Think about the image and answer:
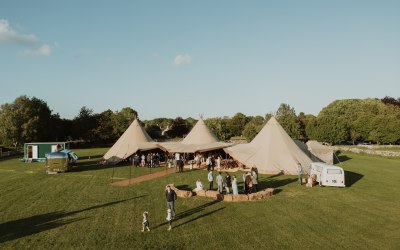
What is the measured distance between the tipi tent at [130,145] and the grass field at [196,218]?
1182 centimetres

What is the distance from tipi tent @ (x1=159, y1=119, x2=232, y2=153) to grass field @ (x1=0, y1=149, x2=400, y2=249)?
1062cm

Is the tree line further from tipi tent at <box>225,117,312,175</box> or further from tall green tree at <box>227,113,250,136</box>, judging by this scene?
tipi tent at <box>225,117,312,175</box>

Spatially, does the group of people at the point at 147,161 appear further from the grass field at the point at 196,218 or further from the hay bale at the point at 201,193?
the hay bale at the point at 201,193

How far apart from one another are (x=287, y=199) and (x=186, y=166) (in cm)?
1601

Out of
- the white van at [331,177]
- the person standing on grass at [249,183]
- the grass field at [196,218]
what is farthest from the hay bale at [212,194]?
the white van at [331,177]

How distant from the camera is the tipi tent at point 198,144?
3402 centimetres

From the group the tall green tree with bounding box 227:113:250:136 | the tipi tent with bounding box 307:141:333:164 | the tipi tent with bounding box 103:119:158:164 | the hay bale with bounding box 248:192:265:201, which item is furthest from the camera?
the tall green tree with bounding box 227:113:250:136

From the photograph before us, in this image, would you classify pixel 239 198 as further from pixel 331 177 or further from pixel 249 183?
pixel 331 177

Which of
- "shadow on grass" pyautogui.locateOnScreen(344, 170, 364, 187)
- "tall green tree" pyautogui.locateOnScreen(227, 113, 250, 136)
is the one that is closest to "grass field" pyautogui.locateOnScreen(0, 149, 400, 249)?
"shadow on grass" pyautogui.locateOnScreen(344, 170, 364, 187)

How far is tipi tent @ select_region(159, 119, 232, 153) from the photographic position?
112ft

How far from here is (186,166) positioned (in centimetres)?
3328

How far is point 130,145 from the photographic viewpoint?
37656 millimetres

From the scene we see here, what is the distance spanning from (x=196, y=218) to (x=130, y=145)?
24.1 meters

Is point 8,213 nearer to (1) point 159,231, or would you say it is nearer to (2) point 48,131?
(1) point 159,231
